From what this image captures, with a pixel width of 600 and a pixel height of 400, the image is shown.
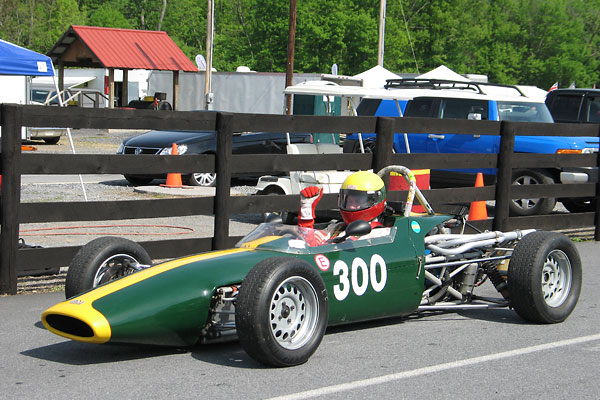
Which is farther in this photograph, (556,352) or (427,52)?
(427,52)

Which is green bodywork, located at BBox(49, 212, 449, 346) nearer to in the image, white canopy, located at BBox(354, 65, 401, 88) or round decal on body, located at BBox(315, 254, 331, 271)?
round decal on body, located at BBox(315, 254, 331, 271)

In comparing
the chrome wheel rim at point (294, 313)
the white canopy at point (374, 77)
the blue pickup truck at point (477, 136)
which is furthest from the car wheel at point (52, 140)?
the chrome wheel rim at point (294, 313)

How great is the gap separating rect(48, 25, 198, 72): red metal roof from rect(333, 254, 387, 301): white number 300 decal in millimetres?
32800

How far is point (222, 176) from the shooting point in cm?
843

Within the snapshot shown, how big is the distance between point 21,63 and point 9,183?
759 centimetres

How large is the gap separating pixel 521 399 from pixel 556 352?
1.22 meters

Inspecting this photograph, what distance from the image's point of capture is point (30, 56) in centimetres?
1433

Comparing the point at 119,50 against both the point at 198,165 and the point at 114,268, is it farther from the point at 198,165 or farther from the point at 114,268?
the point at 114,268

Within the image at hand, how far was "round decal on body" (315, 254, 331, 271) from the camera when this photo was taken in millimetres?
5688

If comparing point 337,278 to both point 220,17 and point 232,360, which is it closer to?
point 232,360

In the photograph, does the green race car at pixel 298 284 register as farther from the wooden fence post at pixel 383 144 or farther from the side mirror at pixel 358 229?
the wooden fence post at pixel 383 144

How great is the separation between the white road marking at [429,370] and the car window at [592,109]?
11318mm

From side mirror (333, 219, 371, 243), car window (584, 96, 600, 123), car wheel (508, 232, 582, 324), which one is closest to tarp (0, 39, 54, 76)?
side mirror (333, 219, 371, 243)

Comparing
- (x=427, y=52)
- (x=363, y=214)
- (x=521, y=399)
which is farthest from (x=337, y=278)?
(x=427, y=52)
